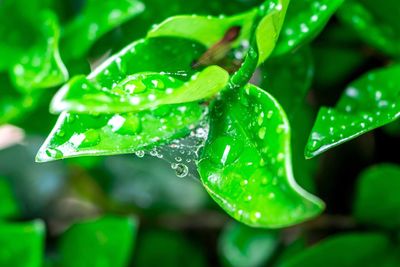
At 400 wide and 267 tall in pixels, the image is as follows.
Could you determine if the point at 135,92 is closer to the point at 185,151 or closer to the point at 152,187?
the point at 185,151

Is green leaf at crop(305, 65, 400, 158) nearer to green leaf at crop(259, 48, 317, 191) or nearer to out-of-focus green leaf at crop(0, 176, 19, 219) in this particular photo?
green leaf at crop(259, 48, 317, 191)

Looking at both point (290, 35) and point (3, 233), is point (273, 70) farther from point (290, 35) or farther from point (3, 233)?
point (3, 233)

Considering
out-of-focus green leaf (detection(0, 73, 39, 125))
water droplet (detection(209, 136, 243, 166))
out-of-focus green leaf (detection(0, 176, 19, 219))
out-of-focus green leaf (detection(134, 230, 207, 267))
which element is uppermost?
water droplet (detection(209, 136, 243, 166))

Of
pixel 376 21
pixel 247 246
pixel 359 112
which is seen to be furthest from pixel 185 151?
pixel 247 246

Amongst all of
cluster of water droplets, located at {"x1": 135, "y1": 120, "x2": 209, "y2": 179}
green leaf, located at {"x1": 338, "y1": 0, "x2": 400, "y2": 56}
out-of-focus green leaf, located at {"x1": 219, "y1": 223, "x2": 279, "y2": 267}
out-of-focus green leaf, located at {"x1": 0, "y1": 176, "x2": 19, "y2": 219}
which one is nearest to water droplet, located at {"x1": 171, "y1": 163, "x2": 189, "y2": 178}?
cluster of water droplets, located at {"x1": 135, "y1": 120, "x2": 209, "y2": 179}

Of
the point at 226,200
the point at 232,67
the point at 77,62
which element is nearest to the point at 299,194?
the point at 226,200
